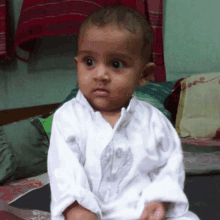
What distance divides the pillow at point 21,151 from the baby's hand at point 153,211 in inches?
23.9

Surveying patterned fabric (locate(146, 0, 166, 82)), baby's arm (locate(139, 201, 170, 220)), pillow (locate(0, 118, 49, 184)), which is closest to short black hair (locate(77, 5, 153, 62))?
baby's arm (locate(139, 201, 170, 220))

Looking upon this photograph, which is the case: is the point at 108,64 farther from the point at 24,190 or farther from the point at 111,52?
the point at 24,190

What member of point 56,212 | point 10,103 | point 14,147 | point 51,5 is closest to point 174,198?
point 56,212

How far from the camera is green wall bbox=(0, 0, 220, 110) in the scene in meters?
1.82

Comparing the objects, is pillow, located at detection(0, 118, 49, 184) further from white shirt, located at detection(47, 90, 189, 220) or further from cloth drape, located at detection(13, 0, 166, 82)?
cloth drape, located at detection(13, 0, 166, 82)

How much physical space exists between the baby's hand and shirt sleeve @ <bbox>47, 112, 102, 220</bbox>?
0.09 m

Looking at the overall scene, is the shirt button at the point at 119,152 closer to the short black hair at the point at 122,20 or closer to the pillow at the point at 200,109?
the short black hair at the point at 122,20

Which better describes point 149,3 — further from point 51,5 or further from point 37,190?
point 37,190

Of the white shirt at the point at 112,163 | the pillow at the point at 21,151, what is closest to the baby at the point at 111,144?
the white shirt at the point at 112,163

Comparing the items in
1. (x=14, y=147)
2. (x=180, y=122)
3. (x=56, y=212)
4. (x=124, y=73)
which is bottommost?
Result: (x=180, y=122)

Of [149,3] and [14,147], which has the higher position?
[149,3]

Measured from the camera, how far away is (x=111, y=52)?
497 millimetres

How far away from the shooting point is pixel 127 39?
50 centimetres

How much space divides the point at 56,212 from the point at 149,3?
1.62m
